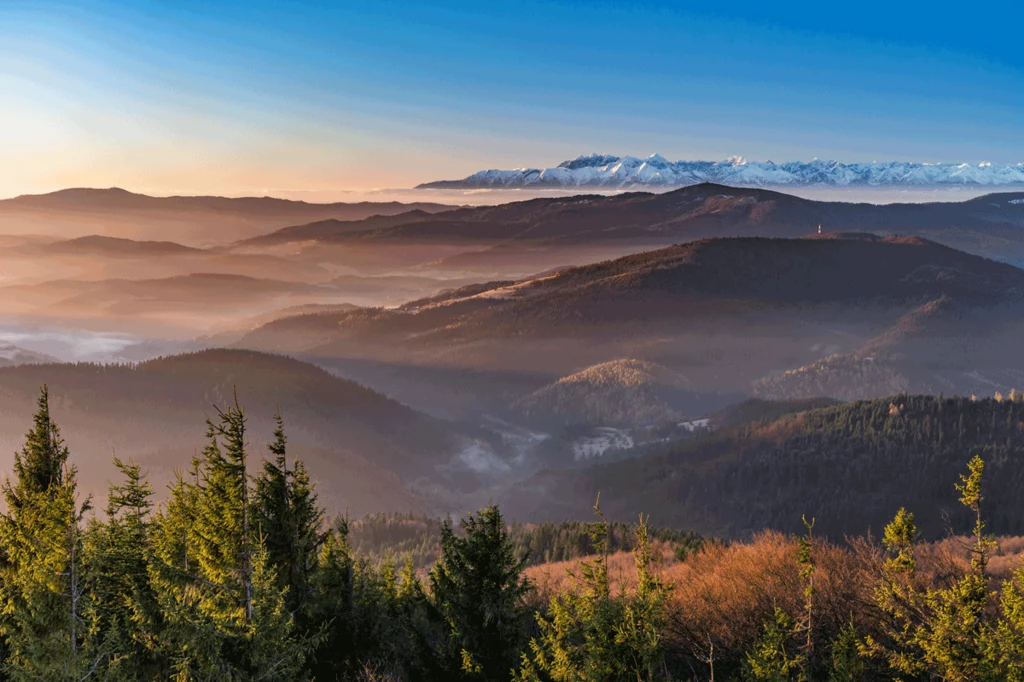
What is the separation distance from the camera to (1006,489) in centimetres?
19600

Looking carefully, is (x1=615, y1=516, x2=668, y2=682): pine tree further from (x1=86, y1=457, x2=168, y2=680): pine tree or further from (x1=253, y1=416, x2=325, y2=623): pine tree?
(x1=253, y1=416, x2=325, y2=623): pine tree

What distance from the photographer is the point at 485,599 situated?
1281 inches

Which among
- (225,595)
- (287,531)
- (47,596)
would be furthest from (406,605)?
(47,596)

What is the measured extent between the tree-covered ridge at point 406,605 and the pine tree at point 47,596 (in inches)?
4.0

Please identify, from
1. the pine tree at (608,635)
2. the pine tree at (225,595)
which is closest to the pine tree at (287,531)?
the pine tree at (225,595)

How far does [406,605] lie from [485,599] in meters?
14.7

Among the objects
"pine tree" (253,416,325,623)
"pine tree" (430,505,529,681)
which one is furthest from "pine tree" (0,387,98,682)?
"pine tree" (430,505,529,681)

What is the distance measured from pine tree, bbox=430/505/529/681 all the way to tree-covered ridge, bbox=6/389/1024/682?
92 millimetres

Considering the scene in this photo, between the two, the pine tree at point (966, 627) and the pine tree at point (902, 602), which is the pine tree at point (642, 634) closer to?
the pine tree at point (902, 602)

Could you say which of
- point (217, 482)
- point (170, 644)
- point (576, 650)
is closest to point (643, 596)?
point (576, 650)

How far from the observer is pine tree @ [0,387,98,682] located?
22688 mm

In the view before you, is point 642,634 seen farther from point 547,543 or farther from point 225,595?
point 547,543

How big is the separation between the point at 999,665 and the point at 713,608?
17.4 m

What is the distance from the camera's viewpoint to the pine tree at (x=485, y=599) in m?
32.3
